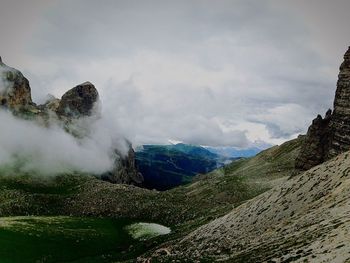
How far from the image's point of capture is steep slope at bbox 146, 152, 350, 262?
4493 cm

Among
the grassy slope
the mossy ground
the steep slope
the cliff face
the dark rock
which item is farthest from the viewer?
the grassy slope

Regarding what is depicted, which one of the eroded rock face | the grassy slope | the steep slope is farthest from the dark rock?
the grassy slope

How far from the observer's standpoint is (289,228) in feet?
191

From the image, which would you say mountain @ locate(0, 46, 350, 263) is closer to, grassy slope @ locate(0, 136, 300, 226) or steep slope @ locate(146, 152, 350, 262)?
steep slope @ locate(146, 152, 350, 262)

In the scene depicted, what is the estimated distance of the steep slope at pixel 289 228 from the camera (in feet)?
147

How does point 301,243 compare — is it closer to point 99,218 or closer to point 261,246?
point 261,246

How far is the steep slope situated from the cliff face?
21.9 metres

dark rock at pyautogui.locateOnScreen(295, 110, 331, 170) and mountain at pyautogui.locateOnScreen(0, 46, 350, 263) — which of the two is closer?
mountain at pyautogui.locateOnScreen(0, 46, 350, 263)

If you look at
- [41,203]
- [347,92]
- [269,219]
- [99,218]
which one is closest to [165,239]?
[269,219]

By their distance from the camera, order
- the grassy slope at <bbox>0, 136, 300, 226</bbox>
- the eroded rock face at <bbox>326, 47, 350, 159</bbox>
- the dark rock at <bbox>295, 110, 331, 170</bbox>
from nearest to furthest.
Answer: the eroded rock face at <bbox>326, 47, 350, 159</bbox> < the dark rock at <bbox>295, 110, 331, 170</bbox> < the grassy slope at <bbox>0, 136, 300, 226</bbox>

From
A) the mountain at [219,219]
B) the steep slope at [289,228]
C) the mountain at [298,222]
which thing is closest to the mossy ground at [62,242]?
the mountain at [219,219]

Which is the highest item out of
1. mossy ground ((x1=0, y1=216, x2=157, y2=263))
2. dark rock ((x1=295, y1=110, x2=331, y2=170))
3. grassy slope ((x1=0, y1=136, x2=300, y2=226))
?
dark rock ((x1=295, y1=110, x2=331, y2=170))

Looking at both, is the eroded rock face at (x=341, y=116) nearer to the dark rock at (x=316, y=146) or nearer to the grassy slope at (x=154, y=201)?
the dark rock at (x=316, y=146)

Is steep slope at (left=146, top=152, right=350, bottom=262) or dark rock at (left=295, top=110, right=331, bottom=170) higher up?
dark rock at (left=295, top=110, right=331, bottom=170)
